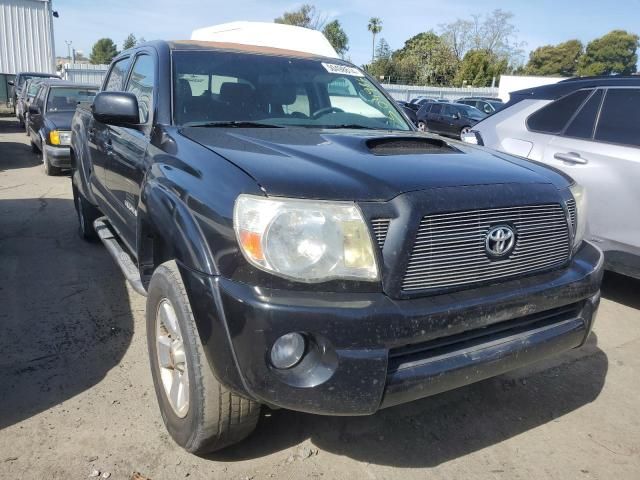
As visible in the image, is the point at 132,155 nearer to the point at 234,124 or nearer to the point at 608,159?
the point at 234,124

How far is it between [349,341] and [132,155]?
194 centimetres

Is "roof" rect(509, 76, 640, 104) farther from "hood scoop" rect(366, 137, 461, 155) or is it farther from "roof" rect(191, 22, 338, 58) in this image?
"roof" rect(191, 22, 338, 58)

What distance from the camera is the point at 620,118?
4438mm

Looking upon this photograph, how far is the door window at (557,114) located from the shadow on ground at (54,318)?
3.88 metres

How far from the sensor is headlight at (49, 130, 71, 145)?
881cm

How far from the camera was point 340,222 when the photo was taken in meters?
1.95

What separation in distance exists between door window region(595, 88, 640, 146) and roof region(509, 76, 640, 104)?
76 millimetres

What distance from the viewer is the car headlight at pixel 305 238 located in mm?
1938

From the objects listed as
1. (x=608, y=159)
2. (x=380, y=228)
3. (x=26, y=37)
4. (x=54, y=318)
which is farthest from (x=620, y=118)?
(x=26, y=37)

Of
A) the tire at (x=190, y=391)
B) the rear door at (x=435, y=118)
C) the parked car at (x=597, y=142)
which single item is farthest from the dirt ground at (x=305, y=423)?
the rear door at (x=435, y=118)

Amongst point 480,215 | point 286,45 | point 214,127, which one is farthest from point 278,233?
point 286,45

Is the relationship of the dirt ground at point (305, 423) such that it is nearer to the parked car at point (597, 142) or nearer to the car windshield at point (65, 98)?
the parked car at point (597, 142)

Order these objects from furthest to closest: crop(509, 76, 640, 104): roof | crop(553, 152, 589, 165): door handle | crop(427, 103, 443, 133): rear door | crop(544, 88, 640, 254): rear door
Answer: crop(427, 103, 443, 133): rear door < crop(509, 76, 640, 104): roof < crop(553, 152, 589, 165): door handle < crop(544, 88, 640, 254): rear door

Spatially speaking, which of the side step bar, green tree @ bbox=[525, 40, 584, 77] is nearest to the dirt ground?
the side step bar
